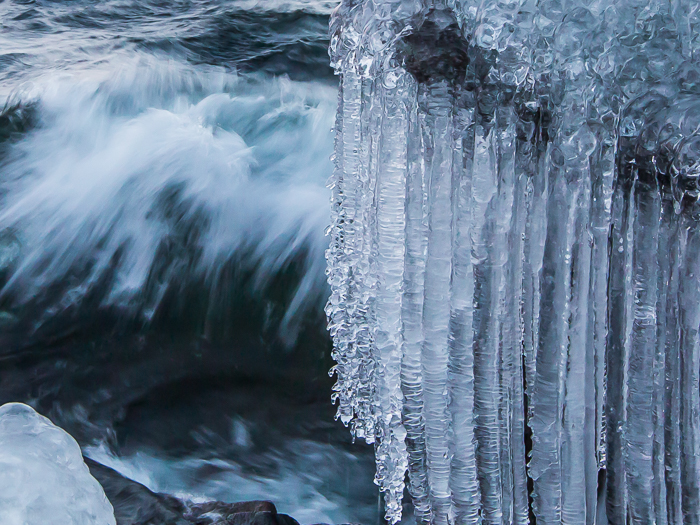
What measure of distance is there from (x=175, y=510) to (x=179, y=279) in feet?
2.75

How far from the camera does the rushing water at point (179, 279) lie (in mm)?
2209

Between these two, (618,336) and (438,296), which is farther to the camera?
(438,296)

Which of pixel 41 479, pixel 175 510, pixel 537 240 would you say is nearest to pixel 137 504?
pixel 175 510

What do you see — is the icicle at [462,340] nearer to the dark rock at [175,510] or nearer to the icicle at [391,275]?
the icicle at [391,275]

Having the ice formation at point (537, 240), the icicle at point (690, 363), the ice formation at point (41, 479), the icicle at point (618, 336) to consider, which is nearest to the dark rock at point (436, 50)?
the ice formation at point (537, 240)

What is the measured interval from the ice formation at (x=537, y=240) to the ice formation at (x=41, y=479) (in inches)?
29.3

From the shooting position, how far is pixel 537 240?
1.18 m

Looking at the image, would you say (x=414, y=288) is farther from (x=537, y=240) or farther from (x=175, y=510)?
(x=175, y=510)

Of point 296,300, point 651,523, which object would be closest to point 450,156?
point 651,523

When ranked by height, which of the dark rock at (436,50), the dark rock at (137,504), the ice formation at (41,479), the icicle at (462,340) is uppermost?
the dark rock at (436,50)

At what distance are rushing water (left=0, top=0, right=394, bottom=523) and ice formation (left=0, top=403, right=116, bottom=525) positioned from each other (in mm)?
665

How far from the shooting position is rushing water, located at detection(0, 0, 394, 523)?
2.21 metres

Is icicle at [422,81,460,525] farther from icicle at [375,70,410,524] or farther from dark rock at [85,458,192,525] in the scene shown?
dark rock at [85,458,192,525]

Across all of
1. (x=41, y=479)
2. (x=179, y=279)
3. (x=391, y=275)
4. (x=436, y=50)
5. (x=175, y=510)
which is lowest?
(x=175, y=510)
